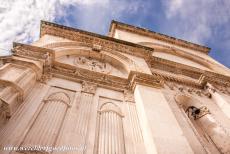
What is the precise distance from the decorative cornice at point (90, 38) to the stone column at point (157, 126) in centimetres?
429

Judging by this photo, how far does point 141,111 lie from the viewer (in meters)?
7.32

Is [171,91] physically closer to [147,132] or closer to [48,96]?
[147,132]

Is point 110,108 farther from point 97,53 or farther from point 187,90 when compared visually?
point 187,90

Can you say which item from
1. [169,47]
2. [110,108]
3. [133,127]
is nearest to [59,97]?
[110,108]

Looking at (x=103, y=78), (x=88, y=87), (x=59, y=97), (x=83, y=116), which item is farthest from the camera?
(x=103, y=78)

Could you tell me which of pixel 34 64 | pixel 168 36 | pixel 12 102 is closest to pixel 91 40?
pixel 34 64

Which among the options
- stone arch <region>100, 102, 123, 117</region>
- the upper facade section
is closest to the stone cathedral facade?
stone arch <region>100, 102, 123, 117</region>

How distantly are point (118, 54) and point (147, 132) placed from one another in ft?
20.3

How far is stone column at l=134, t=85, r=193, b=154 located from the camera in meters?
5.62

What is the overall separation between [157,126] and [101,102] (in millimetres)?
2473

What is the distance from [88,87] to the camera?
859 centimetres

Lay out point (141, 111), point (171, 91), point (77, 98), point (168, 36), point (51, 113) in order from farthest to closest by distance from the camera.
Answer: point (168, 36) → point (171, 91) → point (77, 98) → point (141, 111) → point (51, 113)

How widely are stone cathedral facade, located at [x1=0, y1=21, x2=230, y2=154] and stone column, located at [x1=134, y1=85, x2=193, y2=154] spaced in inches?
1.1

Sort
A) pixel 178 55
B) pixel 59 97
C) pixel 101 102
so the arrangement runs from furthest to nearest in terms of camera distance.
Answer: pixel 178 55 < pixel 101 102 < pixel 59 97
